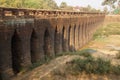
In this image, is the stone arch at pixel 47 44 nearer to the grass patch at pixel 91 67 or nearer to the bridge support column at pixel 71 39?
the grass patch at pixel 91 67

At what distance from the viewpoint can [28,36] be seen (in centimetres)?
1570

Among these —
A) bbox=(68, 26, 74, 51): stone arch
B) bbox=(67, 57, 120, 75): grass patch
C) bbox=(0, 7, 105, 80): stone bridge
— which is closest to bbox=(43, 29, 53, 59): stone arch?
A: bbox=(0, 7, 105, 80): stone bridge

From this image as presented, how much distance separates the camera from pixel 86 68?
1207 cm

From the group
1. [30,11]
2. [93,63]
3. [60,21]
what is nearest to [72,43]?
[60,21]

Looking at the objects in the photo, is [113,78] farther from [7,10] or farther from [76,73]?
[7,10]

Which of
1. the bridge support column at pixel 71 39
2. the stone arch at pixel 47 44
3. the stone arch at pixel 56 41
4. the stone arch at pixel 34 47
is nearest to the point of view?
the stone arch at pixel 34 47

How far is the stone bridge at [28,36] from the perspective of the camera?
12.9 metres

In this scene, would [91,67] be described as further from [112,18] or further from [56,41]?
[112,18]

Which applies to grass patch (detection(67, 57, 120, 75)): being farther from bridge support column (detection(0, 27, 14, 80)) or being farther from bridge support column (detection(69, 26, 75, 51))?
bridge support column (detection(69, 26, 75, 51))

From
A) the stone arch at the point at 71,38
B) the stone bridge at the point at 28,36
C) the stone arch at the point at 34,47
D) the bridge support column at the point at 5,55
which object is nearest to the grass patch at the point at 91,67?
the bridge support column at the point at 5,55

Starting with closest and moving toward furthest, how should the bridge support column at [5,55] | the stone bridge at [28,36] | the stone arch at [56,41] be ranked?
the bridge support column at [5,55] < the stone bridge at [28,36] < the stone arch at [56,41]

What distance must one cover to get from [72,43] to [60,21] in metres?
6.35

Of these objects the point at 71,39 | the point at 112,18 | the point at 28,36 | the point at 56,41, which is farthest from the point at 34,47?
the point at 112,18

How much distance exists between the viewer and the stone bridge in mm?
12852
